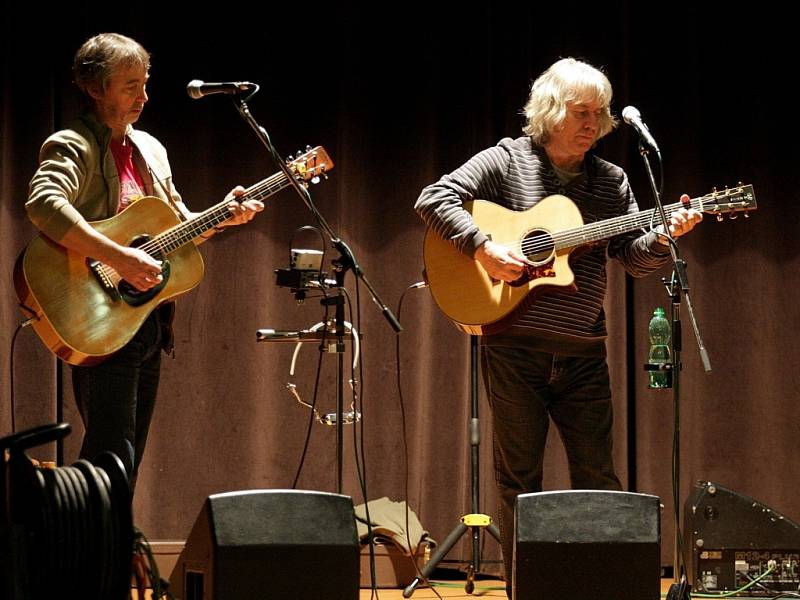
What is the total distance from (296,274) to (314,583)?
163 centimetres

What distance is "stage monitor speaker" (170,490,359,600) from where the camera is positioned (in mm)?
2750

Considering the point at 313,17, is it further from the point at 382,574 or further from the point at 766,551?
the point at 766,551

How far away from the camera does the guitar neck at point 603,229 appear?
3695mm

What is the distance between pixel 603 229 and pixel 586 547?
1207mm

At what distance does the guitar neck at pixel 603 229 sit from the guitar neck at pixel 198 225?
98 centimetres

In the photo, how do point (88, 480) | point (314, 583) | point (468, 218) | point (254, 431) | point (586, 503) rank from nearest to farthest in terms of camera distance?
point (88, 480)
point (314, 583)
point (586, 503)
point (468, 218)
point (254, 431)

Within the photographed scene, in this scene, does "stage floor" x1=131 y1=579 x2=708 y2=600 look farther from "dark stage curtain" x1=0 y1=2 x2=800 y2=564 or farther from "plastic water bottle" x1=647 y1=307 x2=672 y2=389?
"plastic water bottle" x1=647 y1=307 x2=672 y2=389

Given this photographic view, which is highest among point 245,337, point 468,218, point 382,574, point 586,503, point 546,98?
point 546,98

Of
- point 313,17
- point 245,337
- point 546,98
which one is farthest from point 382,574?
point 313,17

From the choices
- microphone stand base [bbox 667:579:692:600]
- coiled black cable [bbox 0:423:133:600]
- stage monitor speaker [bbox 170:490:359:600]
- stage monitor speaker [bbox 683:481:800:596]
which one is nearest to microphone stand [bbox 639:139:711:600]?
microphone stand base [bbox 667:579:692:600]

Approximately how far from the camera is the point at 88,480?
246cm

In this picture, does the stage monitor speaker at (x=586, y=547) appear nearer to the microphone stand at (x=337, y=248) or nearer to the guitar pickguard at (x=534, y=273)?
the microphone stand at (x=337, y=248)

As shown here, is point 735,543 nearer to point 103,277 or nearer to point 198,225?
point 198,225

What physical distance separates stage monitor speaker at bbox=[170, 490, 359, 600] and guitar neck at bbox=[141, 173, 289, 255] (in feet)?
3.45
